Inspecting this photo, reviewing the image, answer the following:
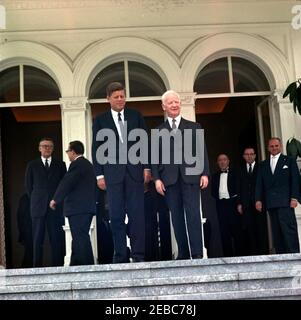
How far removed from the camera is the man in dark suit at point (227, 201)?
7.66 metres

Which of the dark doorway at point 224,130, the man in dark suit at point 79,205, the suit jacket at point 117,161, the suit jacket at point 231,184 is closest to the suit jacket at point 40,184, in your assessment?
the man in dark suit at point 79,205

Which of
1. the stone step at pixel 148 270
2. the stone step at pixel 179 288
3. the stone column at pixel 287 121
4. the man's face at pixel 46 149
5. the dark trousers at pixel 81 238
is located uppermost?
the stone column at pixel 287 121

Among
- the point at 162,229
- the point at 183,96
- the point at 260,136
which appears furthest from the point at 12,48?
the point at 260,136

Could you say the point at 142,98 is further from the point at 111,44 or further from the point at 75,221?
the point at 75,221

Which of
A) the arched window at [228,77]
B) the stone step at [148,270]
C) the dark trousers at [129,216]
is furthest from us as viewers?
the arched window at [228,77]

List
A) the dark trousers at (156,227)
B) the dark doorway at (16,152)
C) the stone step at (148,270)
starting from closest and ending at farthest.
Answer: the stone step at (148,270) → the dark trousers at (156,227) → the dark doorway at (16,152)

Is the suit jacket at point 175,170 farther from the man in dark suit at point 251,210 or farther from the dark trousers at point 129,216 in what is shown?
the man in dark suit at point 251,210

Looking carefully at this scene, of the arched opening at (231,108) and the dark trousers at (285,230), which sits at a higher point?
the arched opening at (231,108)

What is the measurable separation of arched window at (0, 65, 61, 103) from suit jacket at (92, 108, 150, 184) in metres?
3.64

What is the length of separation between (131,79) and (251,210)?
283 centimetres

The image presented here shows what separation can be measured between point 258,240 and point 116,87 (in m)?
3.59

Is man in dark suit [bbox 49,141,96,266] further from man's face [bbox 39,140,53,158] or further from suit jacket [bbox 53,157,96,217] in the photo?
man's face [bbox 39,140,53,158]

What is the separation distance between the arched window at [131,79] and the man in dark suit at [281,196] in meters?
2.72

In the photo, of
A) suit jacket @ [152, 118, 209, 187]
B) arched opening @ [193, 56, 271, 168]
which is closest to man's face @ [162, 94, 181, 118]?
suit jacket @ [152, 118, 209, 187]
